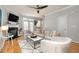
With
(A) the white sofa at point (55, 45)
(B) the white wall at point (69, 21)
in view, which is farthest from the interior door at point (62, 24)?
(A) the white sofa at point (55, 45)

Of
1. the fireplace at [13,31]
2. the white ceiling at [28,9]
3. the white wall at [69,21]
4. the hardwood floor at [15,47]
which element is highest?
the white ceiling at [28,9]

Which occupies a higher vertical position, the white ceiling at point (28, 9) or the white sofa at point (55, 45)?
the white ceiling at point (28, 9)

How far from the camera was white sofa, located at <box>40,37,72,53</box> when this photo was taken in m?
1.69

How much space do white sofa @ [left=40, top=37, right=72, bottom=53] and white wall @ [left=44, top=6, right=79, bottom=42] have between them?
0.56 feet

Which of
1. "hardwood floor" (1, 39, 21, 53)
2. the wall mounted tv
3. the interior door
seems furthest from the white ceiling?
"hardwood floor" (1, 39, 21, 53)

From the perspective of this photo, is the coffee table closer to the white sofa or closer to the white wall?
the white sofa

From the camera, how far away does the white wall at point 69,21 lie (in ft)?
5.85

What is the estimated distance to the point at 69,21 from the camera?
1859mm

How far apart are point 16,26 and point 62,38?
3.32 ft

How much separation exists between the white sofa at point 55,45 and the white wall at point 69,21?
0.17m

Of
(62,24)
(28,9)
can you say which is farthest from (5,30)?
(62,24)

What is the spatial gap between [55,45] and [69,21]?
0.62 meters

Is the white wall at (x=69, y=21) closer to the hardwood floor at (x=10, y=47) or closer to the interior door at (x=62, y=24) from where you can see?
the interior door at (x=62, y=24)
